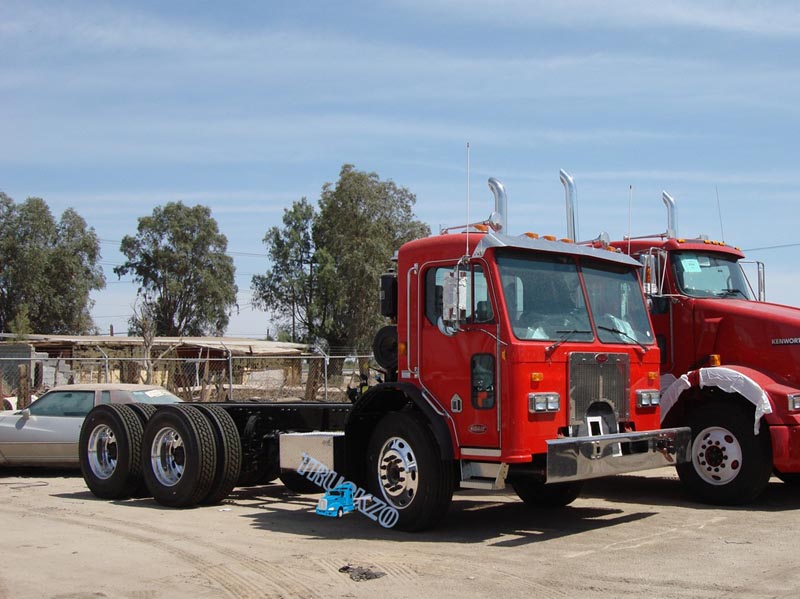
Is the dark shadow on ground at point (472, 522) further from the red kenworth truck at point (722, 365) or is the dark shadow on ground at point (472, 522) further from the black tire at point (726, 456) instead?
the red kenworth truck at point (722, 365)

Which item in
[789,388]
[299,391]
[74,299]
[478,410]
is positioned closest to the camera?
[478,410]

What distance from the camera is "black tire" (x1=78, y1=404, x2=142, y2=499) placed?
11273 mm

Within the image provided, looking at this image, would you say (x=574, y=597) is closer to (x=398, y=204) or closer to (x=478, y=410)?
(x=478, y=410)

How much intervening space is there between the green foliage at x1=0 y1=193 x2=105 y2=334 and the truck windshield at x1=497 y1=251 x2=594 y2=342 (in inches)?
2070

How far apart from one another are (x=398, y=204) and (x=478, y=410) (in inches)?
1700

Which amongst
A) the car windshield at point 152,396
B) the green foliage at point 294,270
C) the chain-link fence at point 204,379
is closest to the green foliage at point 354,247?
the green foliage at point 294,270

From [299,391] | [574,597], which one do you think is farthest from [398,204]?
[574,597]

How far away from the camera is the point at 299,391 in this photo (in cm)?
2370

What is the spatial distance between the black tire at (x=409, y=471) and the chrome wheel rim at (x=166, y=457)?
269 centimetres

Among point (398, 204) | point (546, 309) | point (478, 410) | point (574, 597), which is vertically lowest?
point (574, 597)

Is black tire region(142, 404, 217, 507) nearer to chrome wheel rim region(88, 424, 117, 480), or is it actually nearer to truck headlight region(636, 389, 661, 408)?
chrome wheel rim region(88, 424, 117, 480)

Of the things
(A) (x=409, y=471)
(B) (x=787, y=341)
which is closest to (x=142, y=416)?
(A) (x=409, y=471)
